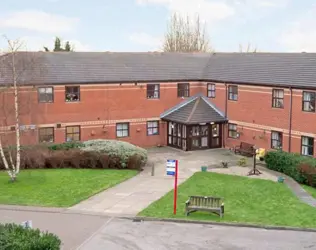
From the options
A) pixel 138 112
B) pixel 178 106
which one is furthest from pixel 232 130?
pixel 138 112

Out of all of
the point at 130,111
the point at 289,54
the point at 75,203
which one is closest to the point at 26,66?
the point at 130,111

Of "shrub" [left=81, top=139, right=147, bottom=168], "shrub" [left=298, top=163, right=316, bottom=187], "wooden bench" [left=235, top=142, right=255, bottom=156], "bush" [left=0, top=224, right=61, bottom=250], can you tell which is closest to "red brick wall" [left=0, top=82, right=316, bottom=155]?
"wooden bench" [left=235, top=142, right=255, bottom=156]

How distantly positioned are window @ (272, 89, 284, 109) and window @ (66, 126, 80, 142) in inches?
535

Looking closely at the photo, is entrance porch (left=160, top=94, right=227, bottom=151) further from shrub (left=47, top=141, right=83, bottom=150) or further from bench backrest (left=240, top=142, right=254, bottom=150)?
shrub (left=47, top=141, right=83, bottom=150)

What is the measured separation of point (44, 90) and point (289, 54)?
16.9 m

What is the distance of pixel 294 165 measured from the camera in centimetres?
2645

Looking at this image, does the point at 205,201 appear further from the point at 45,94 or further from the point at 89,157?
the point at 45,94

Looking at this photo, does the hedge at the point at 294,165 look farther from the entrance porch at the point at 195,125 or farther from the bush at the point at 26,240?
the bush at the point at 26,240

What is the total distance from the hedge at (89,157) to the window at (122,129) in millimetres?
6584

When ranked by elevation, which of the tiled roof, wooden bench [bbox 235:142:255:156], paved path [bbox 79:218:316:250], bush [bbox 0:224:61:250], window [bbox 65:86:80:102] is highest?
the tiled roof

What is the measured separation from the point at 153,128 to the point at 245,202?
17.0 metres

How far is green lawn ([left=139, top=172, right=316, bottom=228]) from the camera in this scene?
60.6 ft

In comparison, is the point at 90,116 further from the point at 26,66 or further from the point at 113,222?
the point at 113,222

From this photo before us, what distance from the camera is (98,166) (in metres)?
29.0
